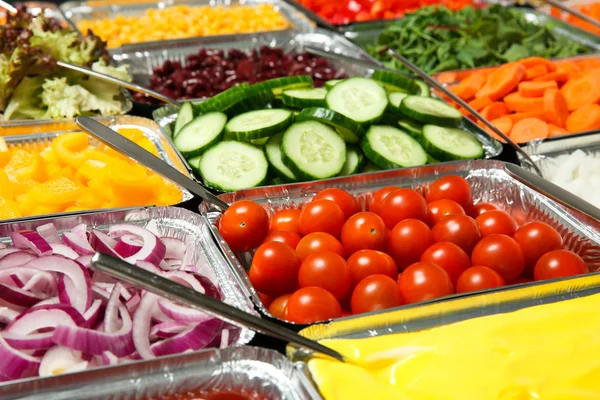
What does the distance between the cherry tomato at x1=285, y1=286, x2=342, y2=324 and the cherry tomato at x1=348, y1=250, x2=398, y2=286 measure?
16cm

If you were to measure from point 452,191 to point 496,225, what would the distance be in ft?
0.79

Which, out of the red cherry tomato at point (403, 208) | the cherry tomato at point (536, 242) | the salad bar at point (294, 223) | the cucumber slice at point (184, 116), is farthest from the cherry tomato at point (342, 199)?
the cucumber slice at point (184, 116)

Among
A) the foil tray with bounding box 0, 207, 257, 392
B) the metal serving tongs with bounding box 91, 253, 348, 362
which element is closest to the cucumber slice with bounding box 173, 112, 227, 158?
the foil tray with bounding box 0, 207, 257, 392

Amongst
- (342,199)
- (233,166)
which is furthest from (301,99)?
(342,199)

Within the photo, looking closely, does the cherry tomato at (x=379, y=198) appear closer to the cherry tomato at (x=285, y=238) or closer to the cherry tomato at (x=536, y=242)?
the cherry tomato at (x=285, y=238)

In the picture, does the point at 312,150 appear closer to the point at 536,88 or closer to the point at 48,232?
the point at 48,232

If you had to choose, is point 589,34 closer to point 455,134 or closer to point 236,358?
point 455,134

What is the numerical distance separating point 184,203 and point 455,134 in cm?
128

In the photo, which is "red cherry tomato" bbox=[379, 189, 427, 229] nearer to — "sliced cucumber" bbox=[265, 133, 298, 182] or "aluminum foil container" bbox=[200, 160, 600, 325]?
"aluminum foil container" bbox=[200, 160, 600, 325]

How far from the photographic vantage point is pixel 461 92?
3719mm

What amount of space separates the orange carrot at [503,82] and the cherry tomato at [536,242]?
1.52m

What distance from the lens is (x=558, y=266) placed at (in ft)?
6.77

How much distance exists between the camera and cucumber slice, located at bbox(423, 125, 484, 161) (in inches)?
113

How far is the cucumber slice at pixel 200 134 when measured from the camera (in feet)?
9.30
